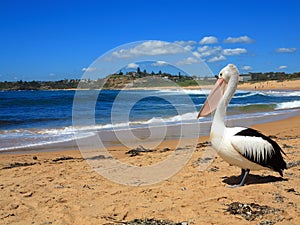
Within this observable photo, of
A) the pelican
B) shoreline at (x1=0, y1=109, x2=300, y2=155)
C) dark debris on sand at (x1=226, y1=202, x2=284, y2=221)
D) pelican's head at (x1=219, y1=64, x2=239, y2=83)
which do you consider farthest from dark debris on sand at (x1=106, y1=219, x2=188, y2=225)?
shoreline at (x1=0, y1=109, x2=300, y2=155)

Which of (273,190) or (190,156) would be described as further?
(190,156)

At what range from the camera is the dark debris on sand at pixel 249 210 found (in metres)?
3.87

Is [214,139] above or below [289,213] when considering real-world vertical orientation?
above

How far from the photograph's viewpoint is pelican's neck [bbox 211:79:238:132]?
496 cm

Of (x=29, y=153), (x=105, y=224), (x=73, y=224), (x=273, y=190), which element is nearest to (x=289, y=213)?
(x=273, y=190)

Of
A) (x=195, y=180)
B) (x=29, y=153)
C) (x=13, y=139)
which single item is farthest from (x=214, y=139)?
(x=13, y=139)

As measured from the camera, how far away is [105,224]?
380 cm

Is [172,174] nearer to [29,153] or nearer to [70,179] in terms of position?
[70,179]

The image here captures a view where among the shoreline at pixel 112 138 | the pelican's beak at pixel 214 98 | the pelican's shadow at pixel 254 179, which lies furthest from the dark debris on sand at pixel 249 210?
the shoreline at pixel 112 138

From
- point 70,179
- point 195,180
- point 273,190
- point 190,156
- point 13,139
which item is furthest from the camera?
point 13,139

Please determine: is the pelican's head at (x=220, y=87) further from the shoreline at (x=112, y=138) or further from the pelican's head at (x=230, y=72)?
the shoreline at (x=112, y=138)

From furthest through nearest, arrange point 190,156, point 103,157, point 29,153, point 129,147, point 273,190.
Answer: point 129,147 < point 29,153 < point 103,157 < point 190,156 < point 273,190

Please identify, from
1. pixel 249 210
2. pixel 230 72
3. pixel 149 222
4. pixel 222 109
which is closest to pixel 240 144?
pixel 222 109

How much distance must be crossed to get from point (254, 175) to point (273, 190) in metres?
0.96
